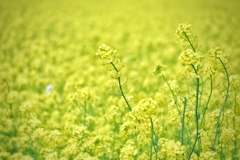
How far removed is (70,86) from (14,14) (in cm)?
1113

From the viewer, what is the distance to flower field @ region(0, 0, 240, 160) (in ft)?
8.78

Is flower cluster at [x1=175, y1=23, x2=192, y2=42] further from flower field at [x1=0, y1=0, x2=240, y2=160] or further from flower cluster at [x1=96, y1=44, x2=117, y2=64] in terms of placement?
flower cluster at [x1=96, y1=44, x2=117, y2=64]

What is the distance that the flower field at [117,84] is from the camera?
2.68 metres

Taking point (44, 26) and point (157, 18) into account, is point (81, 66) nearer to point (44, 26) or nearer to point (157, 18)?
point (44, 26)

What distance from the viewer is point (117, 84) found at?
430 centimetres

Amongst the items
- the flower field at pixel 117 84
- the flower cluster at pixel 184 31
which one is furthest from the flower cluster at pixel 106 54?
the flower cluster at pixel 184 31

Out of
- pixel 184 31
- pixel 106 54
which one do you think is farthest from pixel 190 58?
pixel 106 54

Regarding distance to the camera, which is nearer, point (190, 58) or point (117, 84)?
point (190, 58)

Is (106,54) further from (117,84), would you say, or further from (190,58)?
(117,84)

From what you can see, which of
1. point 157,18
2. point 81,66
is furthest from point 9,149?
point 157,18

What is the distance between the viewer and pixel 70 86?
16.0 feet

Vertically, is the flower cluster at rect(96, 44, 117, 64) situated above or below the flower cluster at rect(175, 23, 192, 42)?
below

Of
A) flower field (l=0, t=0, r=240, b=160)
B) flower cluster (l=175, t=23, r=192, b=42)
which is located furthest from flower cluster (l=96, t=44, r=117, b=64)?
flower cluster (l=175, t=23, r=192, b=42)

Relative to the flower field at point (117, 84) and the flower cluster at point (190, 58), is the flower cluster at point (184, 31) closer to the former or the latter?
the flower field at point (117, 84)
